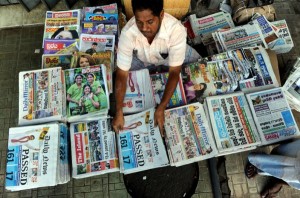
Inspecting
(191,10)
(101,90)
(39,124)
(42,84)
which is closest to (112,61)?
(101,90)

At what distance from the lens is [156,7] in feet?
5.06

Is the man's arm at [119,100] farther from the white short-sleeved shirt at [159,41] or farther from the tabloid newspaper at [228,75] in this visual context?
the tabloid newspaper at [228,75]

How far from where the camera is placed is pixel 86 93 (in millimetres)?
2221

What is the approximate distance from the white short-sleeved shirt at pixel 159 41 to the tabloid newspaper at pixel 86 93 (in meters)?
0.32

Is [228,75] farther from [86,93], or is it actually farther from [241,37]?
[86,93]

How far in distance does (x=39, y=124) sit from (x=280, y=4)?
3.10 metres

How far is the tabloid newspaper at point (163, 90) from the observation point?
2297mm

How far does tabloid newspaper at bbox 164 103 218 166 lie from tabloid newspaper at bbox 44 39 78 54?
1156 mm

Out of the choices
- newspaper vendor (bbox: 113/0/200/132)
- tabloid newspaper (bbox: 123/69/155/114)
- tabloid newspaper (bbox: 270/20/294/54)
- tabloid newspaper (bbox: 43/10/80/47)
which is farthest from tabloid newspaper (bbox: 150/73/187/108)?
tabloid newspaper (bbox: 270/20/294/54)

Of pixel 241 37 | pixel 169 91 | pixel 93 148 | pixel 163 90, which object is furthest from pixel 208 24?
pixel 93 148

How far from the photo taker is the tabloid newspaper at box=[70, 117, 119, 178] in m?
2.06

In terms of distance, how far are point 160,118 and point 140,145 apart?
272 mm

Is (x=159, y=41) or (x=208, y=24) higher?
(x=159, y=41)

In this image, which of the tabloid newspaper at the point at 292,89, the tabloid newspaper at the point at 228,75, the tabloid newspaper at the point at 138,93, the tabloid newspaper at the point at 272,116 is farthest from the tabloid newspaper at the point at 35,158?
the tabloid newspaper at the point at 292,89
